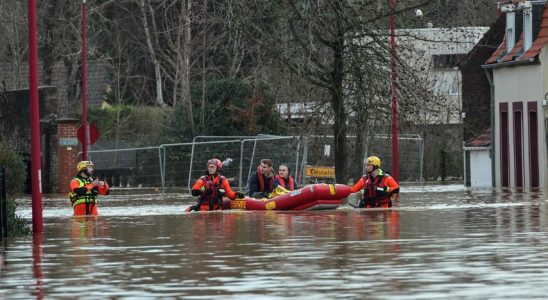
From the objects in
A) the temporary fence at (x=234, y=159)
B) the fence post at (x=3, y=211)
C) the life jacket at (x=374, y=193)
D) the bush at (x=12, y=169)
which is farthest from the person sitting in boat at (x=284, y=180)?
the temporary fence at (x=234, y=159)

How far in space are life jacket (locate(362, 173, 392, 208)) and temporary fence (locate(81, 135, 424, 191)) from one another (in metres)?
17.8

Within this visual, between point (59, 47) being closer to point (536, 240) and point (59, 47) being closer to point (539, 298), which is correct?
point (536, 240)

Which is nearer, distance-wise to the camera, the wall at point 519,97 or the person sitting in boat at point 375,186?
the person sitting in boat at point 375,186

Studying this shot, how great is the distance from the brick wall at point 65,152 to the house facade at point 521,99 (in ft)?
45.4

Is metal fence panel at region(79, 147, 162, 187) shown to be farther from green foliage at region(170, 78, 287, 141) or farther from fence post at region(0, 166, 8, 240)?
fence post at region(0, 166, 8, 240)

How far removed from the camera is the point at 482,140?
176ft

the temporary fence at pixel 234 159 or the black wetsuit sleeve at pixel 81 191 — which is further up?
the temporary fence at pixel 234 159

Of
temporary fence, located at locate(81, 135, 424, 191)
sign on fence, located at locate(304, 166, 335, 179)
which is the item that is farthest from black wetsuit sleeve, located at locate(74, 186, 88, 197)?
sign on fence, located at locate(304, 166, 335, 179)

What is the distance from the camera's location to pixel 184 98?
A: 197 ft

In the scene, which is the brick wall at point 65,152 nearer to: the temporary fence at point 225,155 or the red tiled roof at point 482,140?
the temporary fence at point 225,155

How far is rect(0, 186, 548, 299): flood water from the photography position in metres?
13.8

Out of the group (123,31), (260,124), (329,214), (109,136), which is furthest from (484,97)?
(329,214)

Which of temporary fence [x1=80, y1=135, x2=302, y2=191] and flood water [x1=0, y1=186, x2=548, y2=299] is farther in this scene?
temporary fence [x1=80, y1=135, x2=302, y2=191]

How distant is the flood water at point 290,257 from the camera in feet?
45.3
